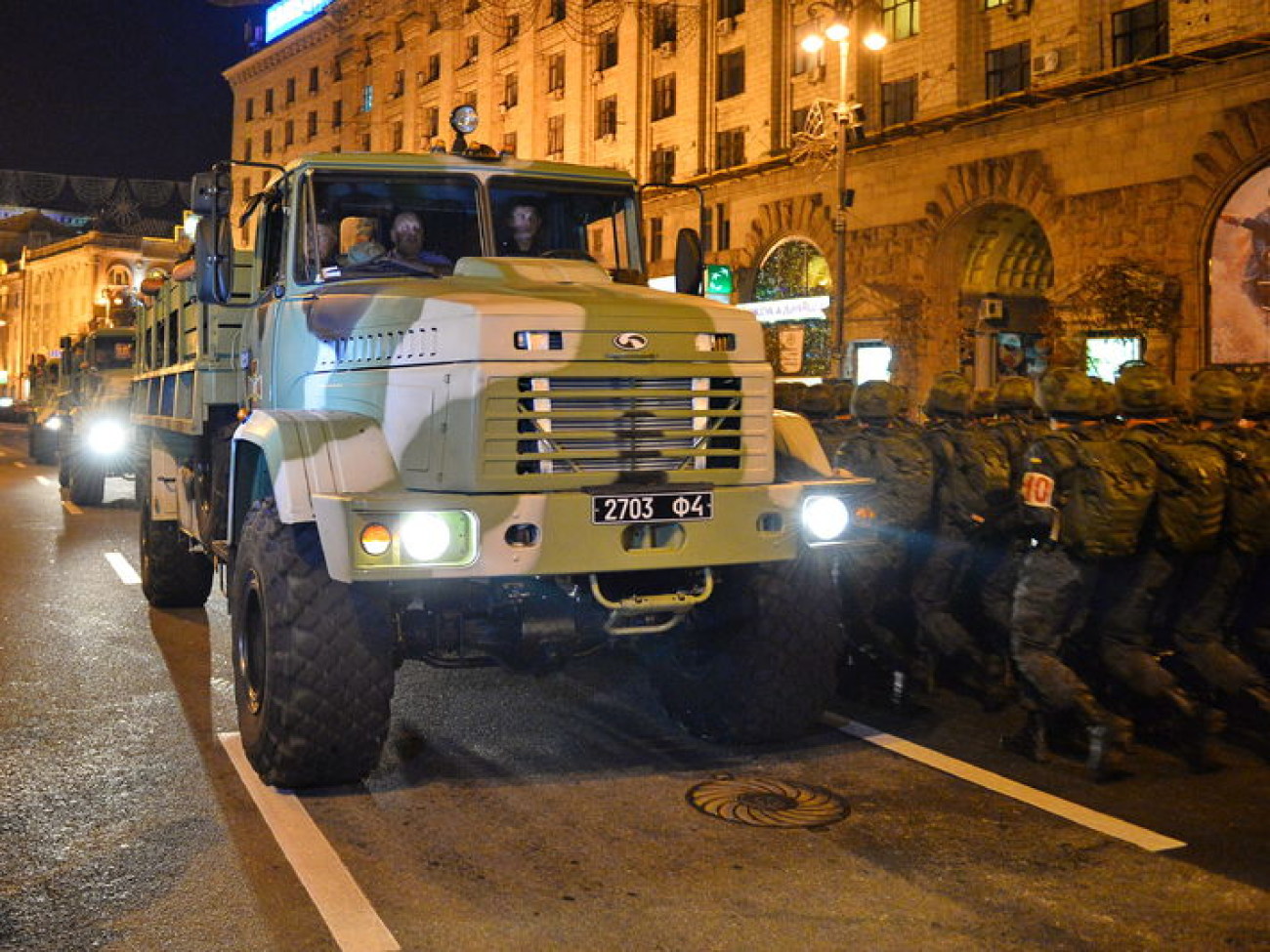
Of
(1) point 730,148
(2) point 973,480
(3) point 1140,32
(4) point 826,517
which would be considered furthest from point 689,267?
(1) point 730,148

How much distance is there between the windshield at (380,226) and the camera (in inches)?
265

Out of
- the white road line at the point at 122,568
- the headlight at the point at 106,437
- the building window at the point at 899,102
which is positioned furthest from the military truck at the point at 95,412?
the building window at the point at 899,102

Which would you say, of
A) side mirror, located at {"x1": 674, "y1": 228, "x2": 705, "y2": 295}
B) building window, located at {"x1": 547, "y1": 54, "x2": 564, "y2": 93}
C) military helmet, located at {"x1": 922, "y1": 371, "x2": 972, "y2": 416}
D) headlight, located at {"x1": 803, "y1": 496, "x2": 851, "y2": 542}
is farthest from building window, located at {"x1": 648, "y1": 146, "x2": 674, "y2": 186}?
headlight, located at {"x1": 803, "y1": 496, "x2": 851, "y2": 542}

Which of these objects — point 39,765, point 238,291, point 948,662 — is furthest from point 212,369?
point 948,662

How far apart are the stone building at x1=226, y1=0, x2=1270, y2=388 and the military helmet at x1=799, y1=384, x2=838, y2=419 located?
47.2 ft

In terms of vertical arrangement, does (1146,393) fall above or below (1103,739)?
above

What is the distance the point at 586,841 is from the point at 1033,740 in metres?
2.38

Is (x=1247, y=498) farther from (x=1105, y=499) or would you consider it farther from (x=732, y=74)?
(x=732, y=74)

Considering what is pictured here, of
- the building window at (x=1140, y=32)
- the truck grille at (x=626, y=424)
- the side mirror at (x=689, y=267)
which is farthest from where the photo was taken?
the building window at (x=1140, y=32)

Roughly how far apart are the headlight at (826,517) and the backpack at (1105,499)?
1062 millimetres

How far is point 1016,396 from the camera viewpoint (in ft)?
26.7

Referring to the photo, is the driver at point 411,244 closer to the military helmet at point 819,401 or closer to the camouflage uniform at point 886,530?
the camouflage uniform at point 886,530

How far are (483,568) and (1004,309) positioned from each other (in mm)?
25716

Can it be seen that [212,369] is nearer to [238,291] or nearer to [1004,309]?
[238,291]
